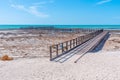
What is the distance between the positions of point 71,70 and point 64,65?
1.03m

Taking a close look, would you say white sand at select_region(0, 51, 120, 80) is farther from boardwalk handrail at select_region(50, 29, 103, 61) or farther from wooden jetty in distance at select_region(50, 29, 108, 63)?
boardwalk handrail at select_region(50, 29, 103, 61)

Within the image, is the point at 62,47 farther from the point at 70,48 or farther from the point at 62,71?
the point at 62,71

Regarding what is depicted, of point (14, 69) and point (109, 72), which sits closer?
point (109, 72)

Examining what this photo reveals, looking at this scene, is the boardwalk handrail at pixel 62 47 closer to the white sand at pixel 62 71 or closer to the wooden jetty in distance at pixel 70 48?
the wooden jetty in distance at pixel 70 48

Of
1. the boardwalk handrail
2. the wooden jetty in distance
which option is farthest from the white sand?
the boardwalk handrail

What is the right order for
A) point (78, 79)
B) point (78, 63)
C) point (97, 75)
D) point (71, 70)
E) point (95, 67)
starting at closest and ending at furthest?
point (78, 79)
point (97, 75)
point (71, 70)
point (95, 67)
point (78, 63)

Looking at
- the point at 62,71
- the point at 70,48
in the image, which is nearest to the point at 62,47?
the point at 70,48

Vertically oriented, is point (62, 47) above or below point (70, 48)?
above

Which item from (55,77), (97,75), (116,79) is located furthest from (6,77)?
(116,79)

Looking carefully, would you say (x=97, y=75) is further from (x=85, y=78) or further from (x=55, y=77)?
(x=55, y=77)

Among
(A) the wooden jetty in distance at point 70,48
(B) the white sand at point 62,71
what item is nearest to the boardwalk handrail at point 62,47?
(A) the wooden jetty in distance at point 70,48

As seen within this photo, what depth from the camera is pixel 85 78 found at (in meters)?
7.35

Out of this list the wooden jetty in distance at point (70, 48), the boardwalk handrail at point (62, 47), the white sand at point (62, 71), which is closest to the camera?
the white sand at point (62, 71)

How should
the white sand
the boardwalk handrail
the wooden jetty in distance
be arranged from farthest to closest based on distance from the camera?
the boardwalk handrail → the wooden jetty in distance → the white sand
